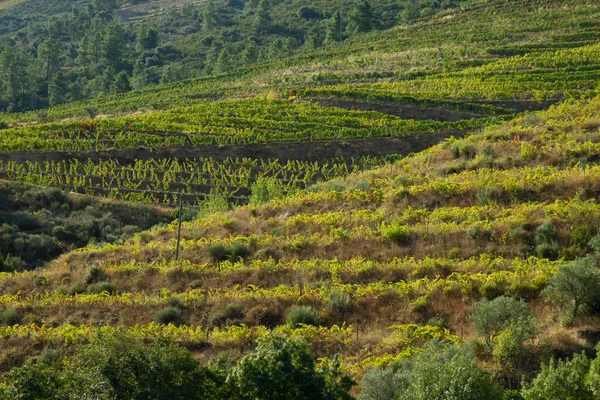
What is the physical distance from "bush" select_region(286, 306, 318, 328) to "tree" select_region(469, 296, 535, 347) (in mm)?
4782

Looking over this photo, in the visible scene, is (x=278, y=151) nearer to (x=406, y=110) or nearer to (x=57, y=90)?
(x=406, y=110)

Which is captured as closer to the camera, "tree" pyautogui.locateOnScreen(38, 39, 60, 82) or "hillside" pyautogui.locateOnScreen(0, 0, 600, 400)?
"hillside" pyautogui.locateOnScreen(0, 0, 600, 400)

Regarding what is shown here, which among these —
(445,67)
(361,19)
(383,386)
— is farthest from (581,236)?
(361,19)

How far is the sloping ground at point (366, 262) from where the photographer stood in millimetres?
18938

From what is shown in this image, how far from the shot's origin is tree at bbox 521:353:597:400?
12.2 meters

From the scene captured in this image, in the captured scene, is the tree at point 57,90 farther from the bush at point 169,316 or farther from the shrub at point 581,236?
the shrub at point 581,236

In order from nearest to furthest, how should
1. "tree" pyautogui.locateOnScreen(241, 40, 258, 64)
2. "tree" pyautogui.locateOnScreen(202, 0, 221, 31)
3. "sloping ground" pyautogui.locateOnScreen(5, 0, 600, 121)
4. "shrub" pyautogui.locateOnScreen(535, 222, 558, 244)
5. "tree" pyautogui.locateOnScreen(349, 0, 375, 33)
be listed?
"shrub" pyautogui.locateOnScreen(535, 222, 558, 244), "sloping ground" pyautogui.locateOnScreen(5, 0, 600, 121), "tree" pyautogui.locateOnScreen(241, 40, 258, 64), "tree" pyautogui.locateOnScreen(349, 0, 375, 33), "tree" pyautogui.locateOnScreen(202, 0, 221, 31)

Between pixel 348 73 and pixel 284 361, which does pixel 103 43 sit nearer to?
pixel 348 73

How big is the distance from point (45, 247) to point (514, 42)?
1693 inches

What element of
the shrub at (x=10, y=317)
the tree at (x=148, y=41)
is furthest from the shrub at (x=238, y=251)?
the tree at (x=148, y=41)

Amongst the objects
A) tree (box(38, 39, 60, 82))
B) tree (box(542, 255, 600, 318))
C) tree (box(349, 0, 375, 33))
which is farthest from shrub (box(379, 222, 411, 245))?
tree (box(38, 39, 60, 82))

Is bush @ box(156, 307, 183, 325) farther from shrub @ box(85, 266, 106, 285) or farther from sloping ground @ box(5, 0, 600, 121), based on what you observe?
sloping ground @ box(5, 0, 600, 121)

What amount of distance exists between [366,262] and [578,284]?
7.02m

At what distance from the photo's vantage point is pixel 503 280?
1912 centimetres
